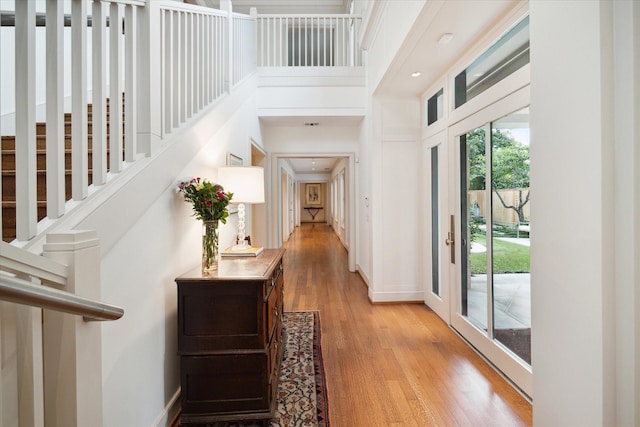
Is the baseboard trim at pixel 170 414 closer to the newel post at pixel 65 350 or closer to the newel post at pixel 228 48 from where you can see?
the newel post at pixel 65 350

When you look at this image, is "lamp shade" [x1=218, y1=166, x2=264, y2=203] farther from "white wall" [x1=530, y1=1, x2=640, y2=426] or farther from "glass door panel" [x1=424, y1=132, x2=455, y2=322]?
"glass door panel" [x1=424, y1=132, x2=455, y2=322]

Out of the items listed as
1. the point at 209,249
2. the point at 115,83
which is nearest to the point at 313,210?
the point at 209,249

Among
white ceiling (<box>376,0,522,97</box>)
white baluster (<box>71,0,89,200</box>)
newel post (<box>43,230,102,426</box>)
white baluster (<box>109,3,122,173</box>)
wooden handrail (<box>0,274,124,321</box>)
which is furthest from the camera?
white ceiling (<box>376,0,522,97</box>)

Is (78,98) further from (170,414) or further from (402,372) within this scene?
(402,372)

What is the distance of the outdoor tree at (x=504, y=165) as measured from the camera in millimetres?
1984

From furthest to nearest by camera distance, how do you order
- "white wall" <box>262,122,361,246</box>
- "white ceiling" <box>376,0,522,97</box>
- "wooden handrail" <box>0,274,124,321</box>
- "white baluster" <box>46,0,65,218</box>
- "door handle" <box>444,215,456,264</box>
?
"white wall" <box>262,122,361,246</box>, "door handle" <box>444,215,456,264</box>, "white ceiling" <box>376,0,522,97</box>, "white baluster" <box>46,0,65,218</box>, "wooden handrail" <box>0,274,124,321</box>

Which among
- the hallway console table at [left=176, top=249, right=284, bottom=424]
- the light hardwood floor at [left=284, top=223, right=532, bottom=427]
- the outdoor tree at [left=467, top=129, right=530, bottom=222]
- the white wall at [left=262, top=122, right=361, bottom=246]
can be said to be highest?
the white wall at [left=262, top=122, right=361, bottom=246]

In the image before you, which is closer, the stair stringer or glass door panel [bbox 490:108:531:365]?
the stair stringer

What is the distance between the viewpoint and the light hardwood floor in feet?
5.90

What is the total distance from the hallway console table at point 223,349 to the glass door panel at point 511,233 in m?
1.68

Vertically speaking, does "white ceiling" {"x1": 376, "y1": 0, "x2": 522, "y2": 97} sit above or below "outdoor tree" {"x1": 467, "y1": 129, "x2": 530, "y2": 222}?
above

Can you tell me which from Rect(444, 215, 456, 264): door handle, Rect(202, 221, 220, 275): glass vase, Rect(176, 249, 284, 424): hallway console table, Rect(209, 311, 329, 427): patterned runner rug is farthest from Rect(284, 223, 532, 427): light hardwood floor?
Rect(202, 221, 220, 275): glass vase

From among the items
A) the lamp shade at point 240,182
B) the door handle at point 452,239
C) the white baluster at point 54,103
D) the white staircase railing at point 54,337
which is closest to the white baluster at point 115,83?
the white baluster at point 54,103

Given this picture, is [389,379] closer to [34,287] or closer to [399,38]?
[34,287]
